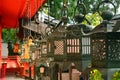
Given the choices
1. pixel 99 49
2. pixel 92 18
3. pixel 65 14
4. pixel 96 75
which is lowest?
pixel 96 75

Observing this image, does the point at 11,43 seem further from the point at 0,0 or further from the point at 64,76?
the point at 64,76

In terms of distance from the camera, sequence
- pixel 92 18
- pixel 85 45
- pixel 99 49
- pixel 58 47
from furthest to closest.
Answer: pixel 92 18 < pixel 58 47 < pixel 85 45 < pixel 99 49

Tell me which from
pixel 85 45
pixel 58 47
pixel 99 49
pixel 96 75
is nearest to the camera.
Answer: pixel 96 75

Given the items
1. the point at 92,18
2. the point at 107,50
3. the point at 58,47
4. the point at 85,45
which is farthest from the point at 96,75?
the point at 92,18

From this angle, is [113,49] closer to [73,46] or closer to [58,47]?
[73,46]

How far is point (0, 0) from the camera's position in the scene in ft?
23.4

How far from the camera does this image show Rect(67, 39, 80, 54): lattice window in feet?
6.53

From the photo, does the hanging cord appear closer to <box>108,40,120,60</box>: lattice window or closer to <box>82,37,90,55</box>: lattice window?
<box>82,37,90,55</box>: lattice window

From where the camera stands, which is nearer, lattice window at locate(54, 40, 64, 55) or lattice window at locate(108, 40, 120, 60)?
lattice window at locate(108, 40, 120, 60)

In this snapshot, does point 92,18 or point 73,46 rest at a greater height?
point 92,18

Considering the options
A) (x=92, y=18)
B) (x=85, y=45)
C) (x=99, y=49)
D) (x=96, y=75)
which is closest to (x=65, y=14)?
(x=85, y=45)

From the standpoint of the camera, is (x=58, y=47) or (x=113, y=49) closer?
(x=113, y=49)

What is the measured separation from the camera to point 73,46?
203 cm

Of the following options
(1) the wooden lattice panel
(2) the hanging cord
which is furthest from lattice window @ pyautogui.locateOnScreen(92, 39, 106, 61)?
(2) the hanging cord
